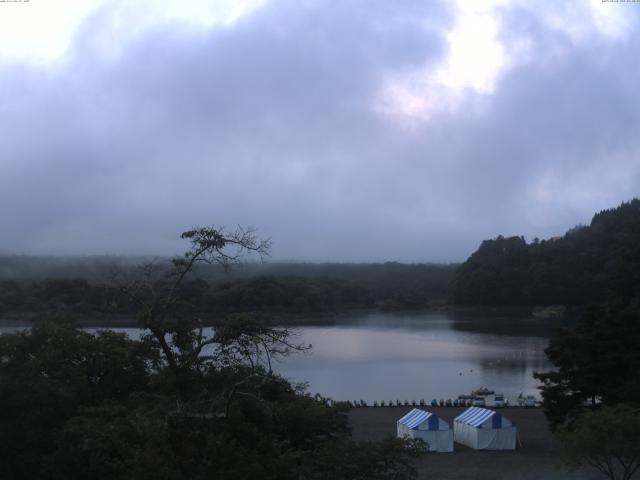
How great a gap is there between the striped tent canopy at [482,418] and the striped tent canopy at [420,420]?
94cm

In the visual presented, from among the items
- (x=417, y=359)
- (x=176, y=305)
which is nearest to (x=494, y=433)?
(x=176, y=305)

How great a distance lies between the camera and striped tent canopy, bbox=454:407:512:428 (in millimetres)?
14914

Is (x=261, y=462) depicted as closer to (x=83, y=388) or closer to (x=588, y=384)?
(x=83, y=388)

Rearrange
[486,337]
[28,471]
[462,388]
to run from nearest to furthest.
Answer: [28,471], [462,388], [486,337]

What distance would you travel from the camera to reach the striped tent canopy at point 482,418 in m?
14.9

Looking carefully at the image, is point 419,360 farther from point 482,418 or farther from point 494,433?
point 494,433

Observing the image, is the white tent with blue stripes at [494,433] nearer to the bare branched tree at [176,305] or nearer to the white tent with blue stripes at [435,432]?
the white tent with blue stripes at [435,432]

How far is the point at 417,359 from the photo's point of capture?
3544 cm

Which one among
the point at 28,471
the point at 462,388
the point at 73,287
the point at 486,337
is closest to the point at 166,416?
the point at 28,471

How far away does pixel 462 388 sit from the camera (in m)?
27.2

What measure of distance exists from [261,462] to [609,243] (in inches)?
2858

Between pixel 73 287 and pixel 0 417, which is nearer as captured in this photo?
pixel 0 417

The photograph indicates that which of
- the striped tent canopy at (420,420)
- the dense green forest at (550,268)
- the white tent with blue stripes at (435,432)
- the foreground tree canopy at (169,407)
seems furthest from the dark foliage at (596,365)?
the dense green forest at (550,268)

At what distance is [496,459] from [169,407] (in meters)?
9.66
